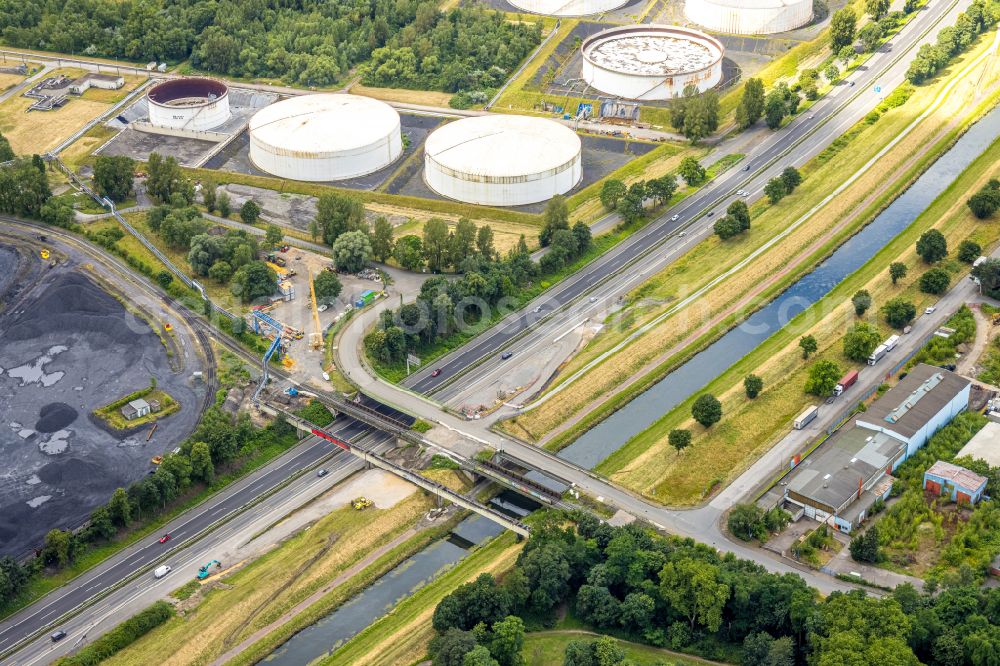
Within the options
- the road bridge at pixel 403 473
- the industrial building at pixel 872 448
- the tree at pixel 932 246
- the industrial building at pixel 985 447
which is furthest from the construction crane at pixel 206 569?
the tree at pixel 932 246

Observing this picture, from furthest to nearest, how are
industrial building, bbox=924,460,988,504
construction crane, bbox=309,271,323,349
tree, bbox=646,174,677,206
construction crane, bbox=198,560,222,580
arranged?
tree, bbox=646,174,677,206, construction crane, bbox=309,271,323,349, industrial building, bbox=924,460,988,504, construction crane, bbox=198,560,222,580

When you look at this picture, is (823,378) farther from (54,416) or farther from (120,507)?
(54,416)

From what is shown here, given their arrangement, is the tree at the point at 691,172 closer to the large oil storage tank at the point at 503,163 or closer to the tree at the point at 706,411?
the large oil storage tank at the point at 503,163

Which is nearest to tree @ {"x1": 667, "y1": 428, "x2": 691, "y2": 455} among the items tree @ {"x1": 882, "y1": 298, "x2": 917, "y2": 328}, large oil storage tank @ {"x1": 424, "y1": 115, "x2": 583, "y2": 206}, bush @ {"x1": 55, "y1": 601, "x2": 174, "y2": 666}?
tree @ {"x1": 882, "y1": 298, "x2": 917, "y2": 328}

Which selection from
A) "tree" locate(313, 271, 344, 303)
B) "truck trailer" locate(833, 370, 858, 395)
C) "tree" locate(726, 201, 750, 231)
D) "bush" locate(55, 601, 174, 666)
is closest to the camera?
"bush" locate(55, 601, 174, 666)

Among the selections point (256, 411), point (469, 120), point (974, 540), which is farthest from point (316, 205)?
point (974, 540)

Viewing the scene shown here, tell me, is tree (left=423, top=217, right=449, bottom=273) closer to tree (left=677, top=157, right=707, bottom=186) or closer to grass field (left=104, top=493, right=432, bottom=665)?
tree (left=677, top=157, right=707, bottom=186)
